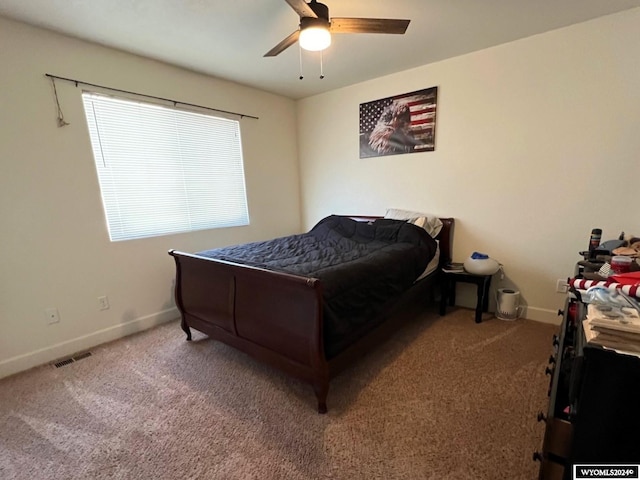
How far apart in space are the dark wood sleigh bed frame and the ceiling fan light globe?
137 centimetres

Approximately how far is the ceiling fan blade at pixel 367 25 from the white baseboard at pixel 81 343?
9.47 ft

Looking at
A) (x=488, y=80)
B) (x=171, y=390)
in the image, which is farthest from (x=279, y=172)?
(x=171, y=390)

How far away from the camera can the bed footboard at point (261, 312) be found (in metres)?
1.61

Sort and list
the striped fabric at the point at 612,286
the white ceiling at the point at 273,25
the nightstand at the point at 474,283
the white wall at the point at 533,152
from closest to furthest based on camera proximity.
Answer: the striped fabric at the point at 612,286
the white ceiling at the point at 273,25
the white wall at the point at 533,152
the nightstand at the point at 474,283

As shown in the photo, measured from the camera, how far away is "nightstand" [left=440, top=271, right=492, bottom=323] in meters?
2.64

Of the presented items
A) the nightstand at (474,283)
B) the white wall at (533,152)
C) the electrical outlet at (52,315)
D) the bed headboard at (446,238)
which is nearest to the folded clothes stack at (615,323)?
the nightstand at (474,283)

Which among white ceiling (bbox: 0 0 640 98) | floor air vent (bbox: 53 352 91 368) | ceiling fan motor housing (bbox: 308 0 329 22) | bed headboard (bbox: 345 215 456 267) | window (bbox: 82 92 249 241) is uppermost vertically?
white ceiling (bbox: 0 0 640 98)

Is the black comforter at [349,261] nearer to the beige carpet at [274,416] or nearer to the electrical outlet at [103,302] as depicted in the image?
the beige carpet at [274,416]

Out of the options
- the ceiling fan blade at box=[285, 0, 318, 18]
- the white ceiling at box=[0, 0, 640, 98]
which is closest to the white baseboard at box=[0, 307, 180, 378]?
the white ceiling at box=[0, 0, 640, 98]

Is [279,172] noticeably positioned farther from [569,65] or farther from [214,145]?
[569,65]

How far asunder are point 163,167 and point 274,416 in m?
2.46

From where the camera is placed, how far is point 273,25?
6.96 feet

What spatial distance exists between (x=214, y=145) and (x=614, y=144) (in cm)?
358

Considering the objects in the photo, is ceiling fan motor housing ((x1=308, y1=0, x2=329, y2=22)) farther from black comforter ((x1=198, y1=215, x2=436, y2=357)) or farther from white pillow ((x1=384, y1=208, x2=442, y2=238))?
white pillow ((x1=384, y1=208, x2=442, y2=238))
